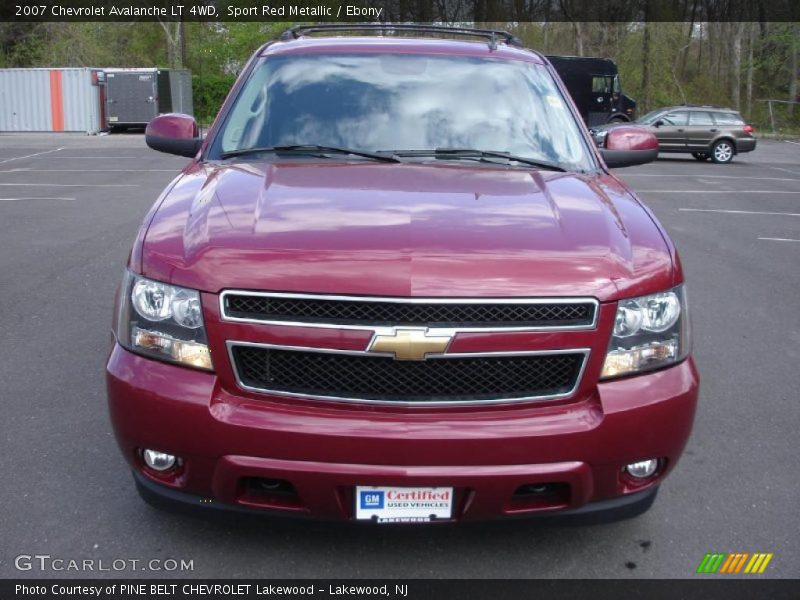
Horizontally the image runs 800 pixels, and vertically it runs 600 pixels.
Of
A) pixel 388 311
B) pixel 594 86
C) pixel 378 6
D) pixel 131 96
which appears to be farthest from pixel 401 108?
pixel 378 6

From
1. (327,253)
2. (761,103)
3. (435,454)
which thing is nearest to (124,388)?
(327,253)

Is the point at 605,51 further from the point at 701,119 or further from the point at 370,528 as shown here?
the point at 370,528

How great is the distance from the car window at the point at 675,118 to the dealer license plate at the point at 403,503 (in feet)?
80.5

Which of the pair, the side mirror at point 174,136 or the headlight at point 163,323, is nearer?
the headlight at point 163,323

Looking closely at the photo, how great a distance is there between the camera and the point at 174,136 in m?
4.82

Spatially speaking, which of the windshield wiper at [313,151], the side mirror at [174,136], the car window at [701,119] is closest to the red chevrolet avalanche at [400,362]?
the windshield wiper at [313,151]

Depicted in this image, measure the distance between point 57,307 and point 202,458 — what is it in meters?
4.33

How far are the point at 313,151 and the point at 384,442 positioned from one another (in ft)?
5.58

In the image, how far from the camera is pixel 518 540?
10.6 ft

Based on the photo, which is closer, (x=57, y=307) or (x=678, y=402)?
(x=678, y=402)

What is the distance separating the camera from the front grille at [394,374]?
2.68m

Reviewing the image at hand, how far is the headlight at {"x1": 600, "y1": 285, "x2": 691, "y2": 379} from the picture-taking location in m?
2.77

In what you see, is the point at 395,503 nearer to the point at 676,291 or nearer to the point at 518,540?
the point at 518,540

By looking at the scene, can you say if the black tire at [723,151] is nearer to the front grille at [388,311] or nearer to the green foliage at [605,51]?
the green foliage at [605,51]
